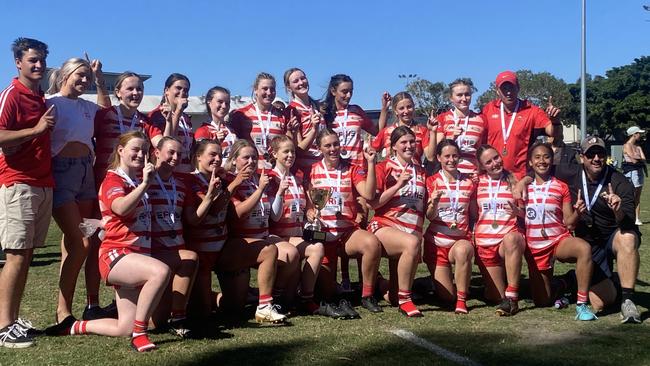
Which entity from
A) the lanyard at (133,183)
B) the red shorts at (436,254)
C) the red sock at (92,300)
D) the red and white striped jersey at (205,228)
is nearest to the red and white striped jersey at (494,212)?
the red shorts at (436,254)

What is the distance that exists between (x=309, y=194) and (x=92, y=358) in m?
2.62

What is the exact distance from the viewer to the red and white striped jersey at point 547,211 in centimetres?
654

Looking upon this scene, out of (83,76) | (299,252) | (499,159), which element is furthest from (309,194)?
(83,76)

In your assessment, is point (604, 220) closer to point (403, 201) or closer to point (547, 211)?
point (547, 211)

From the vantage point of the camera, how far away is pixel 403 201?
6.68m

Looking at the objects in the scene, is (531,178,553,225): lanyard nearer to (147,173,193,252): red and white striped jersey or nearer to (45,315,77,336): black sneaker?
(147,173,193,252): red and white striped jersey

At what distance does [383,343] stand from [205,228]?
186 cm

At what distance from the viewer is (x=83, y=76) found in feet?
18.4

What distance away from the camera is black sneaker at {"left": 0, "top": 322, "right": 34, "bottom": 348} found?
5055mm

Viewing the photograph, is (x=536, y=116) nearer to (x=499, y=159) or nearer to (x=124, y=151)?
(x=499, y=159)

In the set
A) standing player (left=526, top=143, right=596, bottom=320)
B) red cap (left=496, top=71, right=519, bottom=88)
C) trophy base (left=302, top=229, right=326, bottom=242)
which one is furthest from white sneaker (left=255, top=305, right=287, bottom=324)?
red cap (left=496, top=71, right=519, bottom=88)

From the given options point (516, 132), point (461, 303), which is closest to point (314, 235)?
point (461, 303)

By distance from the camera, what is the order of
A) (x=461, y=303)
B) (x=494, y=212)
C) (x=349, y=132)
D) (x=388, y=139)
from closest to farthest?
(x=461, y=303) → (x=494, y=212) → (x=388, y=139) → (x=349, y=132)

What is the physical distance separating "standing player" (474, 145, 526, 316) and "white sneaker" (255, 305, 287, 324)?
84.0 inches
